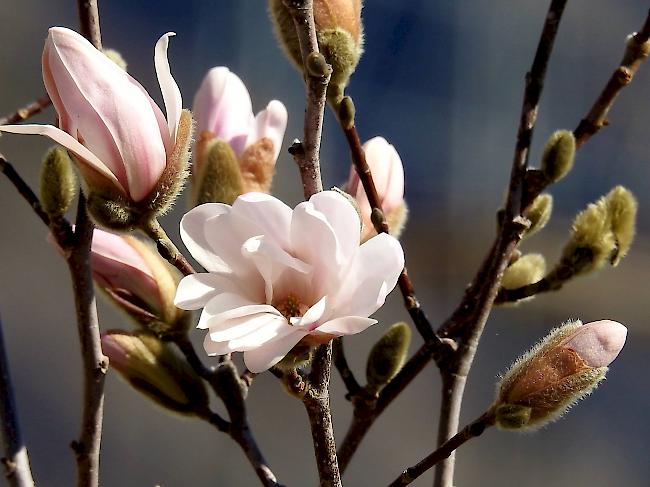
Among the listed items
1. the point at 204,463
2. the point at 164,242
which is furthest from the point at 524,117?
the point at 204,463

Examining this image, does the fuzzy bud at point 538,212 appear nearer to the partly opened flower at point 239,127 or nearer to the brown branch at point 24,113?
the partly opened flower at point 239,127

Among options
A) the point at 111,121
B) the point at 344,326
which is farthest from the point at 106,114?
the point at 344,326

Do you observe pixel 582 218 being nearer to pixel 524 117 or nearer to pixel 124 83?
pixel 524 117

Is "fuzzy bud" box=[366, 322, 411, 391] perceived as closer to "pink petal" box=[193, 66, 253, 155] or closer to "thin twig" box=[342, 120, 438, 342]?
"thin twig" box=[342, 120, 438, 342]

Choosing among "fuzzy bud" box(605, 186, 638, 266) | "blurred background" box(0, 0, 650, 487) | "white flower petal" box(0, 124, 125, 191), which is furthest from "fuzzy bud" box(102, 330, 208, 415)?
"blurred background" box(0, 0, 650, 487)

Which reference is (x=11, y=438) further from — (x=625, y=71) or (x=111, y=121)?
(x=625, y=71)

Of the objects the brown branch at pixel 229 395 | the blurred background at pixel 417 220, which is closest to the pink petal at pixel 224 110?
the brown branch at pixel 229 395
